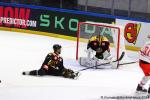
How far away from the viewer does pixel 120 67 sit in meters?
12.4

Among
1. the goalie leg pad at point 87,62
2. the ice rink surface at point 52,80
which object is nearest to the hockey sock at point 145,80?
the ice rink surface at point 52,80

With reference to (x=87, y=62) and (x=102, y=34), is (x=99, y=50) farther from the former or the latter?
(x=102, y=34)

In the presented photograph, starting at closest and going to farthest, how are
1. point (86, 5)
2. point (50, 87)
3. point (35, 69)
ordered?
point (50, 87)
point (35, 69)
point (86, 5)

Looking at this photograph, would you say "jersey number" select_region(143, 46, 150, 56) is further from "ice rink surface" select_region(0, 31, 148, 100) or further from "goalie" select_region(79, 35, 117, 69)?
"goalie" select_region(79, 35, 117, 69)

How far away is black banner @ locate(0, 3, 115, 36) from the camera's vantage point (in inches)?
618

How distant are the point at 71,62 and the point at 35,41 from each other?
3.01 meters

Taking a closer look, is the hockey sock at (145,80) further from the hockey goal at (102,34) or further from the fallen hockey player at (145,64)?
the hockey goal at (102,34)

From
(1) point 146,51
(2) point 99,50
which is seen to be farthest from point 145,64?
(2) point 99,50

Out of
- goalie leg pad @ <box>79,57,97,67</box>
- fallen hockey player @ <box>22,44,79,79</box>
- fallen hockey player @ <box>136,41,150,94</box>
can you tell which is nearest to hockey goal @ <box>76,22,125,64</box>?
goalie leg pad @ <box>79,57,97,67</box>

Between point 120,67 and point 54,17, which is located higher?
point 54,17

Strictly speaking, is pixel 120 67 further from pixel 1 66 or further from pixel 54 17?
pixel 54 17

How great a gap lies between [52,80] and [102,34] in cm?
281

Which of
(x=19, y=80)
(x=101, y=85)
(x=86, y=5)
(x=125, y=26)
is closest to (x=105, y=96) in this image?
(x=101, y=85)

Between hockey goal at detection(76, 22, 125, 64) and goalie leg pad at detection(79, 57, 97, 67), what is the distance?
1.87ft
